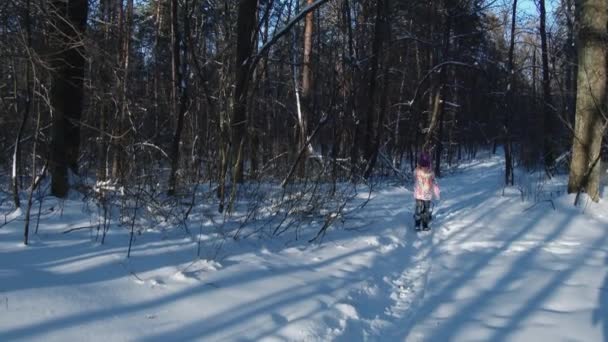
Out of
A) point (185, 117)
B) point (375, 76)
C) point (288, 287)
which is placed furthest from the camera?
point (375, 76)

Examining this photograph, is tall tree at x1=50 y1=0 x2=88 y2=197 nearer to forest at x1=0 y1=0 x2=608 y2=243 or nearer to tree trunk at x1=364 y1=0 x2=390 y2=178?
forest at x1=0 y1=0 x2=608 y2=243

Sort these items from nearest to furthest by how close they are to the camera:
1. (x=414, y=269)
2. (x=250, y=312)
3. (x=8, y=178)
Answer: (x=250, y=312)
(x=414, y=269)
(x=8, y=178)

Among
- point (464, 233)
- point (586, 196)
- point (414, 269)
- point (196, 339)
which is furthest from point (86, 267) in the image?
point (586, 196)

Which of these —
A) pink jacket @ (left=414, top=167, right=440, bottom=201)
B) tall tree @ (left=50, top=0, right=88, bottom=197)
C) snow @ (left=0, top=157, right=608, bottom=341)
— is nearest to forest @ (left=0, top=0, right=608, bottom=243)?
tall tree @ (left=50, top=0, right=88, bottom=197)

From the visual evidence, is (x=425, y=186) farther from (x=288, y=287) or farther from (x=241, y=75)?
(x=288, y=287)

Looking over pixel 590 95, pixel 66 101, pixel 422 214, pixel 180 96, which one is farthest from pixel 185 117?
pixel 590 95

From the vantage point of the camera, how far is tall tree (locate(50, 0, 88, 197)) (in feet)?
23.6

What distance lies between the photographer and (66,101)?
24.8 feet

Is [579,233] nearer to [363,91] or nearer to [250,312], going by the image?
[250,312]

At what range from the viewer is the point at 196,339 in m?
3.62

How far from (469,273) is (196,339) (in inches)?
153

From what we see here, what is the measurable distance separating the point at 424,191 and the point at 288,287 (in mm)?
5372

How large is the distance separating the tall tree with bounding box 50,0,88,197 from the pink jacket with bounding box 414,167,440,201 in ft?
19.6

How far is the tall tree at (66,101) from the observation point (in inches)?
283
